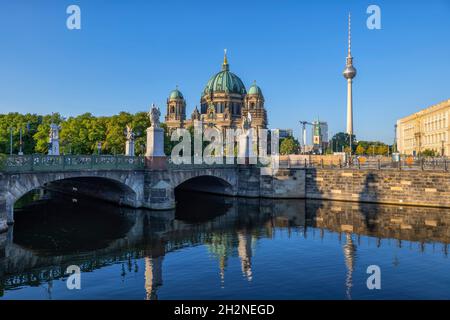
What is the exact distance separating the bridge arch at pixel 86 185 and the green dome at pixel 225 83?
10442 centimetres

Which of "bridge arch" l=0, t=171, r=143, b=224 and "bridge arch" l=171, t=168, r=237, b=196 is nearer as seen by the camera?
"bridge arch" l=0, t=171, r=143, b=224

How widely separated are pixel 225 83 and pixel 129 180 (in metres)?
123

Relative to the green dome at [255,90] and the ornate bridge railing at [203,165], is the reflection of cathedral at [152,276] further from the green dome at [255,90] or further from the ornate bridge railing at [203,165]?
the green dome at [255,90]

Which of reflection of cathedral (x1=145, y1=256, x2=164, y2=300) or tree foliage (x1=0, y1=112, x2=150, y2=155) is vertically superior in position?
tree foliage (x1=0, y1=112, x2=150, y2=155)

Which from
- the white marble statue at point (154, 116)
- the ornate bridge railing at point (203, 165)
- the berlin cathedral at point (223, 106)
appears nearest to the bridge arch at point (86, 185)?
the ornate bridge railing at point (203, 165)

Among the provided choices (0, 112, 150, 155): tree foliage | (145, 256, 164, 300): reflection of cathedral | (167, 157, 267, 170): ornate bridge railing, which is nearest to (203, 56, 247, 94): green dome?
(0, 112, 150, 155): tree foliage

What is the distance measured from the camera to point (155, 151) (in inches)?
1567

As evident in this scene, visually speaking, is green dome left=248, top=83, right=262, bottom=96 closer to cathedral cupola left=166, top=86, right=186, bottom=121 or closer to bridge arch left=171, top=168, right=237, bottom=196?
cathedral cupola left=166, top=86, right=186, bottom=121

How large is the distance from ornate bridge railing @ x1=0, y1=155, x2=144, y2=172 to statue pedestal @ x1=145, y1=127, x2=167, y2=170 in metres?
0.85

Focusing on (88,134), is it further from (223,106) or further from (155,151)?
(223,106)

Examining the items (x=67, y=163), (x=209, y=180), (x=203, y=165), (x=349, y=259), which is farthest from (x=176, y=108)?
(x=349, y=259)

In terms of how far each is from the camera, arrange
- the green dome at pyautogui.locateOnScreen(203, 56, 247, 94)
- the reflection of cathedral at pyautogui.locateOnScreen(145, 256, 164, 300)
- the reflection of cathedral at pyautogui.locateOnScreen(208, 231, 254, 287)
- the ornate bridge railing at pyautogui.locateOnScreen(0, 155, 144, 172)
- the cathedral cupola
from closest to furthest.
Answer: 1. the reflection of cathedral at pyautogui.locateOnScreen(145, 256, 164, 300)
2. the reflection of cathedral at pyautogui.locateOnScreen(208, 231, 254, 287)
3. the ornate bridge railing at pyautogui.locateOnScreen(0, 155, 144, 172)
4. the cathedral cupola
5. the green dome at pyautogui.locateOnScreen(203, 56, 247, 94)

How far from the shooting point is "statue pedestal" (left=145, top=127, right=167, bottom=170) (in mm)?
39312

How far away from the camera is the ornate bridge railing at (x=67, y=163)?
93.1 ft
